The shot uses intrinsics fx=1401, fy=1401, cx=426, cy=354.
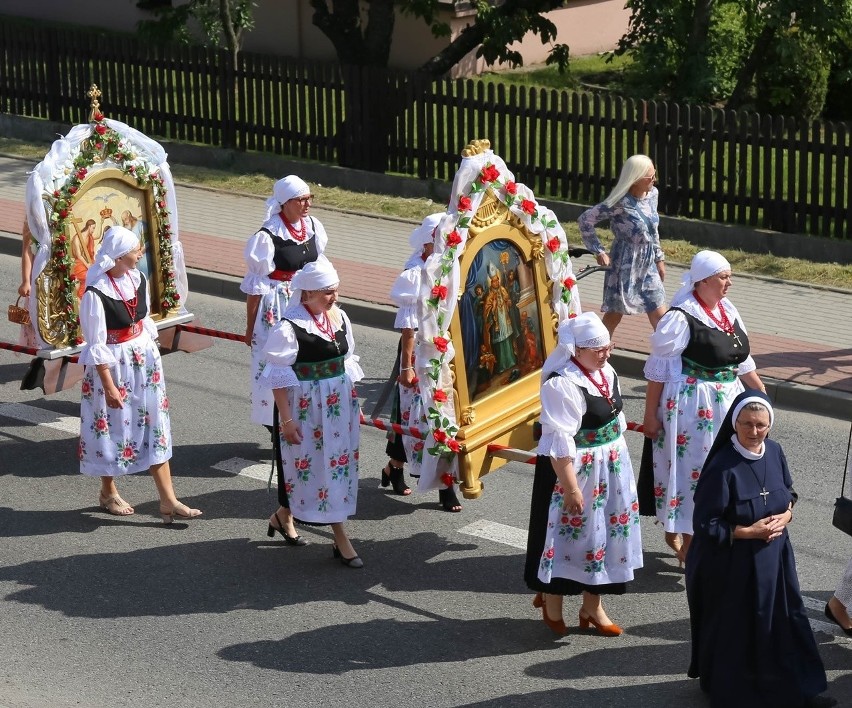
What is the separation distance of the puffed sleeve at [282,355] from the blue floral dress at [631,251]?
3407 mm

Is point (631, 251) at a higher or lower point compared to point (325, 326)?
higher

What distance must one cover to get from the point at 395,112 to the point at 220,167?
2489 mm

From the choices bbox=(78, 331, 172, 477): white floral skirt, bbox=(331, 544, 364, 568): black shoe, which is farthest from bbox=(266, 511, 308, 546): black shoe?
bbox=(78, 331, 172, 477): white floral skirt

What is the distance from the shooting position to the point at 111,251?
323 inches

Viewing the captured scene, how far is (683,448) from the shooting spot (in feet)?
24.7

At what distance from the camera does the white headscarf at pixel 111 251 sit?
26.9 ft

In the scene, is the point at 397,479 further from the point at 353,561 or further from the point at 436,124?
the point at 436,124

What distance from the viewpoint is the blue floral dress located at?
10320mm

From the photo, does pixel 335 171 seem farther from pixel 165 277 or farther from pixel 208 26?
pixel 165 277

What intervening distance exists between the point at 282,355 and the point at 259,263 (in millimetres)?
→ 1891

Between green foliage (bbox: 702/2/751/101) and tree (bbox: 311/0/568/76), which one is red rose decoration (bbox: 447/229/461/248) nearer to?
green foliage (bbox: 702/2/751/101)

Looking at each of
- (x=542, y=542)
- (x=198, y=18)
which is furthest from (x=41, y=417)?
(x=198, y=18)

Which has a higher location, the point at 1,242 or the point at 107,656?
the point at 1,242

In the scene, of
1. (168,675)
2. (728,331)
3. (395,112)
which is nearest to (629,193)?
(728,331)
